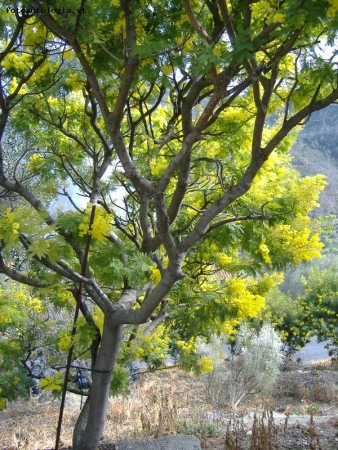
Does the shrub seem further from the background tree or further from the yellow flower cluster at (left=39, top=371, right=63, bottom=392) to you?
the yellow flower cluster at (left=39, top=371, right=63, bottom=392)

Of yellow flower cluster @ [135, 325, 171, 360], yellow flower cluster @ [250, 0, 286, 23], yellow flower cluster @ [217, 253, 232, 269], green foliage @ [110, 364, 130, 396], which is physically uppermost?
yellow flower cluster @ [250, 0, 286, 23]

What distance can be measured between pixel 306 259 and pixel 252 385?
5.65m

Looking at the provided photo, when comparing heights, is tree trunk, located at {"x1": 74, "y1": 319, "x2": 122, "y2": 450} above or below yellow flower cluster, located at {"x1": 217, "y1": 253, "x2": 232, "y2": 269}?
below

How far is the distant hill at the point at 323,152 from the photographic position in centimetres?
2698

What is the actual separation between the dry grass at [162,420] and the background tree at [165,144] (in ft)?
3.41

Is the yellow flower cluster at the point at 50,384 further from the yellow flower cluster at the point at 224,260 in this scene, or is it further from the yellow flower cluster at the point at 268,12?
the yellow flower cluster at the point at 268,12

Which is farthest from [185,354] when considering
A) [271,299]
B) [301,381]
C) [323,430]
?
[271,299]

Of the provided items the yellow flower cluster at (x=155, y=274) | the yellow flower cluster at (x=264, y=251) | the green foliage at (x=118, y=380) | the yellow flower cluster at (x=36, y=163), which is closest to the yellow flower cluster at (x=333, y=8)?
the yellow flower cluster at (x=264, y=251)

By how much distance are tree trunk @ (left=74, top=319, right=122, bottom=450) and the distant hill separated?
23979mm

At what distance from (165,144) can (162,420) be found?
346 centimetres

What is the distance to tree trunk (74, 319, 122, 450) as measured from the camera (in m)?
3.46

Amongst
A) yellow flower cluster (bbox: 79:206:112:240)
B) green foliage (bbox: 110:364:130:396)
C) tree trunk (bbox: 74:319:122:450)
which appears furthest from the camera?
green foliage (bbox: 110:364:130:396)

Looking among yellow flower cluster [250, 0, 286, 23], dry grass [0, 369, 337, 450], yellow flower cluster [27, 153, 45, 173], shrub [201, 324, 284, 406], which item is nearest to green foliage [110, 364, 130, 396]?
dry grass [0, 369, 337, 450]

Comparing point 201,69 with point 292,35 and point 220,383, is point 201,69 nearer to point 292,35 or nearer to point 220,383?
point 292,35
